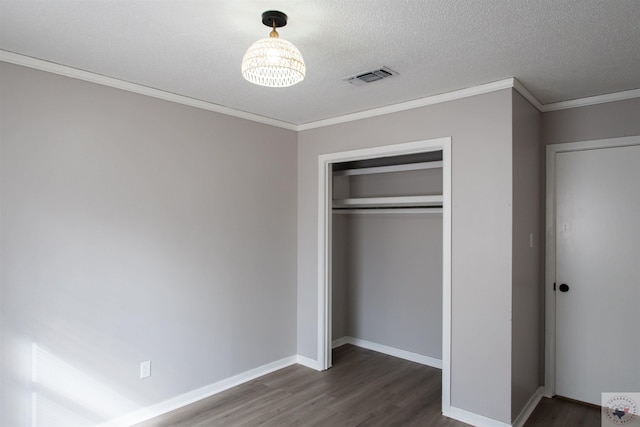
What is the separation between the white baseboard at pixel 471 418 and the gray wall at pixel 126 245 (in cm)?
178

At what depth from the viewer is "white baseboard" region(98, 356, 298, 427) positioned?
294 cm

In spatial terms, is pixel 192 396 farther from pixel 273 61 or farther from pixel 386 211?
pixel 273 61

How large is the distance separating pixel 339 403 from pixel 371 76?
2.67 metres

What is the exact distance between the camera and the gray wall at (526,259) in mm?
2912

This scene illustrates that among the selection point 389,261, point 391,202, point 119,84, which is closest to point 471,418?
point 389,261

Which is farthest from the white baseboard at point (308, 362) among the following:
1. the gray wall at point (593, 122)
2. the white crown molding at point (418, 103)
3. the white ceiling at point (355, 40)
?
the gray wall at point (593, 122)

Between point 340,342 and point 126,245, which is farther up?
point 126,245

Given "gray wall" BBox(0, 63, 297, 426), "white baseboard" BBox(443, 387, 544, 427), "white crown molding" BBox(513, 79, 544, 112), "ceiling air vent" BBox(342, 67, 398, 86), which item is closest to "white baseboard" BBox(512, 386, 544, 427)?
"white baseboard" BBox(443, 387, 544, 427)

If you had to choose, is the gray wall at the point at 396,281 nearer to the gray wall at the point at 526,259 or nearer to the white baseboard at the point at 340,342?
the white baseboard at the point at 340,342

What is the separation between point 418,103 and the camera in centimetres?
332

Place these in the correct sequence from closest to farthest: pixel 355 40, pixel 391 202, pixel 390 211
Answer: pixel 355 40, pixel 391 202, pixel 390 211

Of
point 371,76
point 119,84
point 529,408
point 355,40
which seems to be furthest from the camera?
point 529,408

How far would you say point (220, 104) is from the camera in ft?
11.5

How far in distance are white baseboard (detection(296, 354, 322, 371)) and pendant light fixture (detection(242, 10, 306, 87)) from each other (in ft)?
10.2
